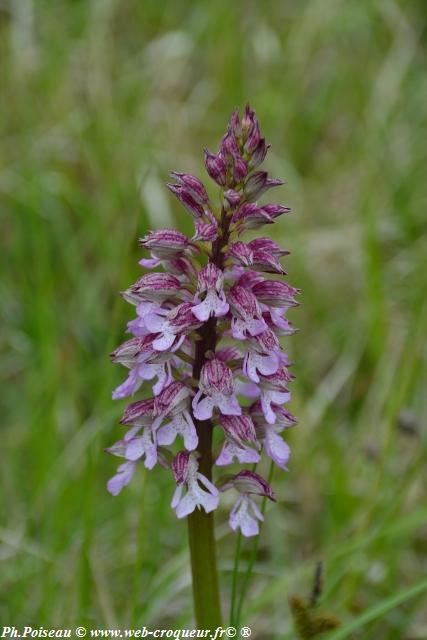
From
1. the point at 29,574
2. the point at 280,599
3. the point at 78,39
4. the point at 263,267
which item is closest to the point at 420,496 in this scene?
the point at 280,599

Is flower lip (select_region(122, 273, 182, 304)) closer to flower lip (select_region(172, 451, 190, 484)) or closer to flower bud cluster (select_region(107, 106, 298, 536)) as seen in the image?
flower bud cluster (select_region(107, 106, 298, 536))

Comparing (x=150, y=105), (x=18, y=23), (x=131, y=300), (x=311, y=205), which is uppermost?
(x=18, y=23)

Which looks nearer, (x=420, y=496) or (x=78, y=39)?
(x=420, y=496)

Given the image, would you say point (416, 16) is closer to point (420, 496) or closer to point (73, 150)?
point (73, 150)

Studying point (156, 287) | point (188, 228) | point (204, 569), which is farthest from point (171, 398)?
point (188, 228)

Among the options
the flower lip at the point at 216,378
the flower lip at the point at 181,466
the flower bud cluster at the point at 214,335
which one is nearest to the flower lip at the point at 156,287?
the flower bud cluster at the point at 214,335

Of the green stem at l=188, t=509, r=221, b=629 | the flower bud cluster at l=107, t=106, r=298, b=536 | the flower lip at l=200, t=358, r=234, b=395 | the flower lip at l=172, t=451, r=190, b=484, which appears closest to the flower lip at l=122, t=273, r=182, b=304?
the flower bud cluster at l=107, t=106, r=298, b=536

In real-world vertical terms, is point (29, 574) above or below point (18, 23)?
below
